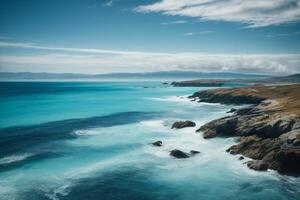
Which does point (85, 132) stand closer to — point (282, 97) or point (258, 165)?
point (258, 165)

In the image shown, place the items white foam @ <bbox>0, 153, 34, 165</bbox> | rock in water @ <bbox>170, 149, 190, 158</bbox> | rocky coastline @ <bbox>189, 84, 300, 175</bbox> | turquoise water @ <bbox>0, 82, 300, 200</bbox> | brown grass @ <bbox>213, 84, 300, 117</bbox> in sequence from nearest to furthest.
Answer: turquoise water @ <bbox>0, 82, 300, 200</bbox> → rocky coastline @ <bbox>189, 84, 300, 175</bbox> → white foam @ <bbox>0, 153, 34, 165</bbox> → rock in water @ <bbox>170, 149, 190, 158</bbox> → brown grass @ <bbox>213, 84, 300, 117</bbox>

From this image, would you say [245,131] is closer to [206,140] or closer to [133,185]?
[206,140]

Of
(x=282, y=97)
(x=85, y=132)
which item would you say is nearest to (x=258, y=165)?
(x=85, y=132)

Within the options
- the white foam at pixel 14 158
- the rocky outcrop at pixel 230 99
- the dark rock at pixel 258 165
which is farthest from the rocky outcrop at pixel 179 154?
the rocky outcrop at pixel 230 99

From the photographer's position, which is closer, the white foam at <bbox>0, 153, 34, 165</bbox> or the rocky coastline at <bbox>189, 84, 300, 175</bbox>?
the rocky coastline at <bbox>189, 84, 300, 175</bbox>

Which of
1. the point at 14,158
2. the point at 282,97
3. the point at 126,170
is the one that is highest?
the point at 282,97

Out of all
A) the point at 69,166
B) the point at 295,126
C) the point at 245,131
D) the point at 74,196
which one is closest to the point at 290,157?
the point at 295,126

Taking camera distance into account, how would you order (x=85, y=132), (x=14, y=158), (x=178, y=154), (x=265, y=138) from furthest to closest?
1. (x=85, y=132)
2. (x=265, y=138)
3. (x=178, y=154)
4. (x=14, y=158)

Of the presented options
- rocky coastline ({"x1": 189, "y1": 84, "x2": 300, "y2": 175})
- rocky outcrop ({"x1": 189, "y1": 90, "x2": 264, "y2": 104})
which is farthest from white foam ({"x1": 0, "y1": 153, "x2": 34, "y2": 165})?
rocky outcrop ({"x1": 189, "y1": 90, "x2": 264, "y2": 104})

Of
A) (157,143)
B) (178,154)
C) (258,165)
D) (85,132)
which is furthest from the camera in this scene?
(85,132)

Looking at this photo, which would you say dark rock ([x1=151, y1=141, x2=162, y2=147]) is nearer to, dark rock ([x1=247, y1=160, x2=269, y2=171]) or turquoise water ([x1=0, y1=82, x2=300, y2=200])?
turquoise water ([x1=0, y1=82, x2=300, y2=200])

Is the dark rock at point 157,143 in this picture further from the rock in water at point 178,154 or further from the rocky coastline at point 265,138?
the rocky coastline at point 265,138
